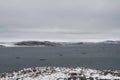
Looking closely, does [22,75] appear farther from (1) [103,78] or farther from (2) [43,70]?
(1) [103,78]

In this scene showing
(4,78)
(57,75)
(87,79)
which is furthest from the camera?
(4,78)

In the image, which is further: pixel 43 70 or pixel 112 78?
pixel 43 70

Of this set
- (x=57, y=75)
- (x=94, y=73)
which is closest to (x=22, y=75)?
(x=57, y=75)

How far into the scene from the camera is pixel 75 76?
33094mm

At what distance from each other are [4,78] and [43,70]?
181 inches

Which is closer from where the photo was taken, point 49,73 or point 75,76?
point 75,76

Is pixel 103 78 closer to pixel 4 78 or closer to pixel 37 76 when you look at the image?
pixel 37 76

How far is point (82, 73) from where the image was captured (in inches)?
1374

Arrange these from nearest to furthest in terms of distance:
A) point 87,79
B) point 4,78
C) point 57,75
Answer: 1. point 87,79
2. point 57,75
3. point 4,78

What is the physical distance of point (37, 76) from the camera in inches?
1357

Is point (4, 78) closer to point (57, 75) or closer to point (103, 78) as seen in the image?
point (57, 75)

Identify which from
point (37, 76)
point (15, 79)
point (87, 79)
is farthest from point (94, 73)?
point (15, 79)

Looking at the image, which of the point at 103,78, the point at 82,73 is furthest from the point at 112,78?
the point at 82,73

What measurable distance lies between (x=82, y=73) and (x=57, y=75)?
286cm
